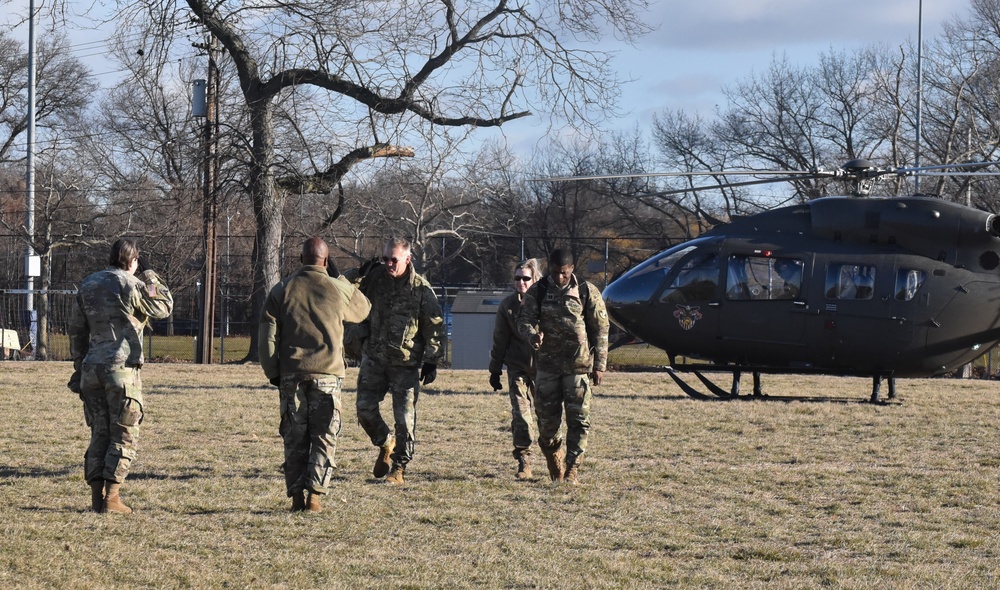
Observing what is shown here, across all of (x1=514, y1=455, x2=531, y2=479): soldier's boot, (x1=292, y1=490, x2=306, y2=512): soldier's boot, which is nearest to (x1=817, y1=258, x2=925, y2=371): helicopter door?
(x1=514, y1=455, x2=531, y2=479): soldier's boot

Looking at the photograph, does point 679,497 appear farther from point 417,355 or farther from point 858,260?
point 858,260

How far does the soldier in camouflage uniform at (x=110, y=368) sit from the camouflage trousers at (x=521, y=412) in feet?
9.99

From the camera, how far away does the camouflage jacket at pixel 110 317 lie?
745cm

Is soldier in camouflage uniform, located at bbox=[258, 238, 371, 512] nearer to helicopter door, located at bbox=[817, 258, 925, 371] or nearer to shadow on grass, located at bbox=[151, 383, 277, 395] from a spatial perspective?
helicopter door, located at bbox=[817, 258, 925, 371]

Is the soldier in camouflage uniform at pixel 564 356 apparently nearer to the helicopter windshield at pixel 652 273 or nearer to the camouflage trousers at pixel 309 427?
the camouflage trousers at pixel 309 427

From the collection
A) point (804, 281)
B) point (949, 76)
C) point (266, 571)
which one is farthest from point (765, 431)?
point (949, 76)

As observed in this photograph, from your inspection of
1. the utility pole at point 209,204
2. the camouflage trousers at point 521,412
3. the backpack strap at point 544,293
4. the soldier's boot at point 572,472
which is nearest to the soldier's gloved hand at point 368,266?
the backpack strap at point 544,293

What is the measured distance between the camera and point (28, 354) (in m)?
31.0

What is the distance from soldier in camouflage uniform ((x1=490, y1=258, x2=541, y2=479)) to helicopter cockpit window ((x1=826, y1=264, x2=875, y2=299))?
22.1 ft

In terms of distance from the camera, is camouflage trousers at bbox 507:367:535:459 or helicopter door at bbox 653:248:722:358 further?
helicopter door at bbox 653:248:722:358

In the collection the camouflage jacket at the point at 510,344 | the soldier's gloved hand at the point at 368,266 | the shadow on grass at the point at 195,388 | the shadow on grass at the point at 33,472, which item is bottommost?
the shadow on grass at the point at 195,388

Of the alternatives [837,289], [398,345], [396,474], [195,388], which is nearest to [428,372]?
[398,345]

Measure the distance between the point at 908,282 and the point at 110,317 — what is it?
10839 mm

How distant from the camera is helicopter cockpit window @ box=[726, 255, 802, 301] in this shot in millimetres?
15312
